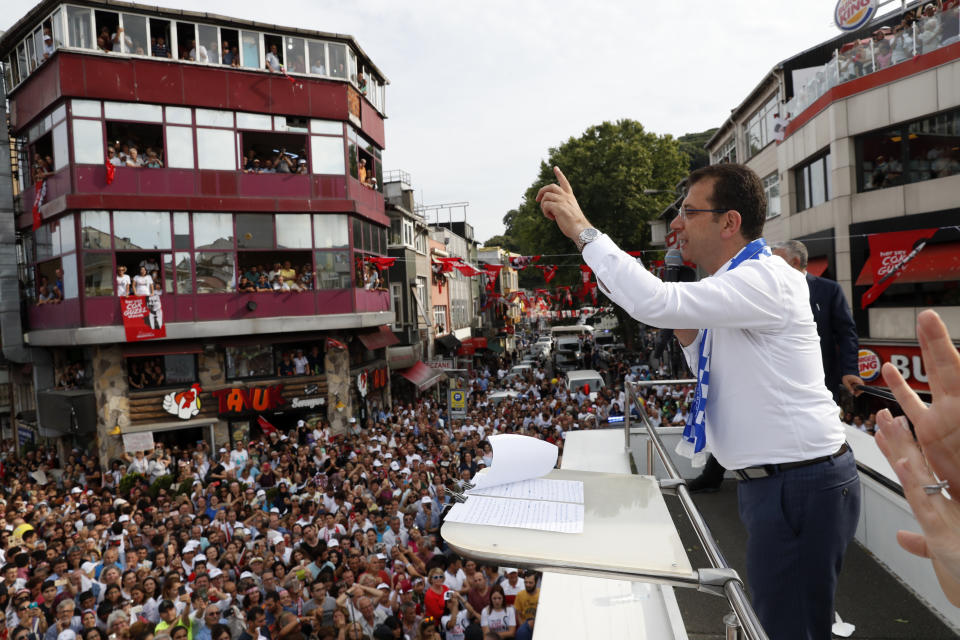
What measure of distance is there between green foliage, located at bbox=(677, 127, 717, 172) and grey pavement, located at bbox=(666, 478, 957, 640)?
1750 inches

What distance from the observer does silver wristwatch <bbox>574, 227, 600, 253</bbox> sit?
7.01ft

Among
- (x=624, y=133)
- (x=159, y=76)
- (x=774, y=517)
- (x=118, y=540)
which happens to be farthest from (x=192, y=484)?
(x=624, y=133)

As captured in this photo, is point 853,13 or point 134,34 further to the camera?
point 134,34

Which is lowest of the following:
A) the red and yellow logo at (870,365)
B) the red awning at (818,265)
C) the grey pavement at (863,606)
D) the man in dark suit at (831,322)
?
the red and yellow logo at (870,365)

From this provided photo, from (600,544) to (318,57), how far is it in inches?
Answer: 873

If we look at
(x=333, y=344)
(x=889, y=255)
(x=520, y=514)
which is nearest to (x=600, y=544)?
(x=520, y=514)

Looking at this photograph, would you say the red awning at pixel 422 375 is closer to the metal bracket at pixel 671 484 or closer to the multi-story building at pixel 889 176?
the multi-story building at pixel 889 176

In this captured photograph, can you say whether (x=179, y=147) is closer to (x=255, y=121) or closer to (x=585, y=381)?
(x=255, y=121)

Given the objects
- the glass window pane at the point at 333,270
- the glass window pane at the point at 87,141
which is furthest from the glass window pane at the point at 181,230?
the glass window pane at the point at 333,270

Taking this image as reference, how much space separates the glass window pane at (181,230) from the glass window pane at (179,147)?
1.43 meters

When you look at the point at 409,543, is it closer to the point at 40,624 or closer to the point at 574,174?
the point at 40,624

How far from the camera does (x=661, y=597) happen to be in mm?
2795

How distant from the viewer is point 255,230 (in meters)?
20.2

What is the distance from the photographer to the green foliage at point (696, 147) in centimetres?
4957
